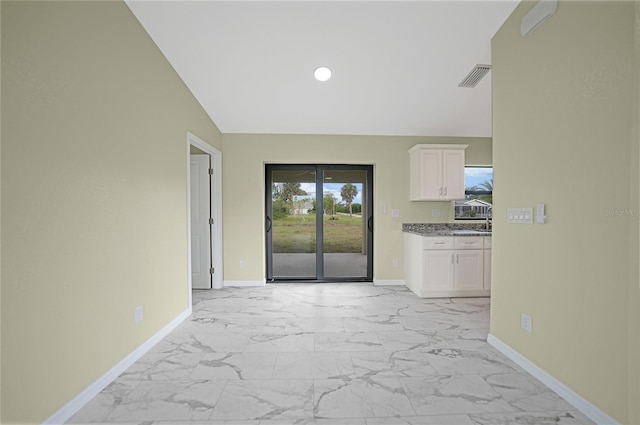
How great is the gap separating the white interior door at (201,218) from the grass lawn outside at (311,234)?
1057mm

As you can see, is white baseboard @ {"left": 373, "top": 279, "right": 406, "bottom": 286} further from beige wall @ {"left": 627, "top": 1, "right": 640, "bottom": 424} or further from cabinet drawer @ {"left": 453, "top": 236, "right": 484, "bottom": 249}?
beige wall @ {"left": 627, "top": 1, "right": 640, "bottom": 424}

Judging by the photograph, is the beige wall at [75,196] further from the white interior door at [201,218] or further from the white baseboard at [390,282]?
the white baseboard at [390,282]

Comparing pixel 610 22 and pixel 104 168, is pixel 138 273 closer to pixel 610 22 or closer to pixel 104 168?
pixel 104 168

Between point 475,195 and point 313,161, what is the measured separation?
2.71m

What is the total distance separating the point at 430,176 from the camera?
4484mm

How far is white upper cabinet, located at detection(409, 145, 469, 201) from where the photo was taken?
448cm

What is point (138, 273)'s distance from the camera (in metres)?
2.53

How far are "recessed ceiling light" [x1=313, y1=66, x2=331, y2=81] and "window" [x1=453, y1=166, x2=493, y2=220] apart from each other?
286 centimetres

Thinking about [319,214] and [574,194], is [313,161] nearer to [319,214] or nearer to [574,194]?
[319,214]

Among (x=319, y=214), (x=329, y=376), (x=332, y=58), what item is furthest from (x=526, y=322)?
(x=319, y=214)

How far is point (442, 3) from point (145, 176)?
2.91 meters

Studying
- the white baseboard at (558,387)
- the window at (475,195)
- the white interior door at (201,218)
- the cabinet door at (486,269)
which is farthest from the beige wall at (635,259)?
the white interior door at (201,218)

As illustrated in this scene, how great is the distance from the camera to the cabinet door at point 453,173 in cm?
449

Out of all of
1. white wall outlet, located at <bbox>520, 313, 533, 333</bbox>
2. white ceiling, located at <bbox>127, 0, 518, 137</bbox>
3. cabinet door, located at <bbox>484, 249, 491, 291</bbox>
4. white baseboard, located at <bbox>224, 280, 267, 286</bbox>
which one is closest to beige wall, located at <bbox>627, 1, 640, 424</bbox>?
white wall outlet, located at <bbox>520, 313, 533, 333</bbox>
